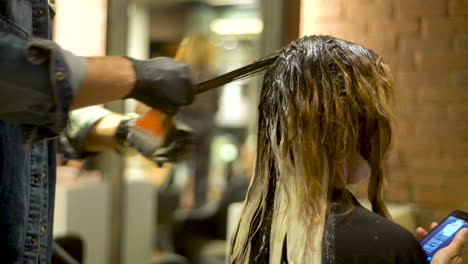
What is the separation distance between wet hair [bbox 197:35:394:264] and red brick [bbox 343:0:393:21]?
4.41 ft

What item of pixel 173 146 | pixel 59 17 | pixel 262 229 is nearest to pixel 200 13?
pixel 59 17

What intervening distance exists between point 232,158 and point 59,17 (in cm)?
113

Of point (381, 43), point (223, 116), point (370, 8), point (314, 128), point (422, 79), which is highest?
point (370, 8)

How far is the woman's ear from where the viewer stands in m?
1.08

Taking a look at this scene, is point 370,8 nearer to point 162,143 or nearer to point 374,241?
point 162,143

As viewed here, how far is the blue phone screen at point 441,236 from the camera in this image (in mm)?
1108

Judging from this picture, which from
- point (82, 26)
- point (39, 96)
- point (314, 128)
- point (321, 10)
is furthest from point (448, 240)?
point (82, 26)

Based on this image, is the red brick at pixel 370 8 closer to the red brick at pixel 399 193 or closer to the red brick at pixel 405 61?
the red brick at pixel 405 61

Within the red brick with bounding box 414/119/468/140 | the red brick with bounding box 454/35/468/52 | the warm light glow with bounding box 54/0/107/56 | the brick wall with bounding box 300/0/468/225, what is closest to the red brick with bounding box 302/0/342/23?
the brick wall with bounding box 300/0/468/225

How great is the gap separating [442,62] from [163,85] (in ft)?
5.58

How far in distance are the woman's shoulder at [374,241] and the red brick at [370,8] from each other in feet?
4.92

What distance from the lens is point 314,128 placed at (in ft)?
3.36

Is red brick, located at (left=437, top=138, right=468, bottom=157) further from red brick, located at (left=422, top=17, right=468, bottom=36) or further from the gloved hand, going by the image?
the gloved hand

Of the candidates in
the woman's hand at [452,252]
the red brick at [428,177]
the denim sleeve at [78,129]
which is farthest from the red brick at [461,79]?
the denim sleeve at [78,129]
